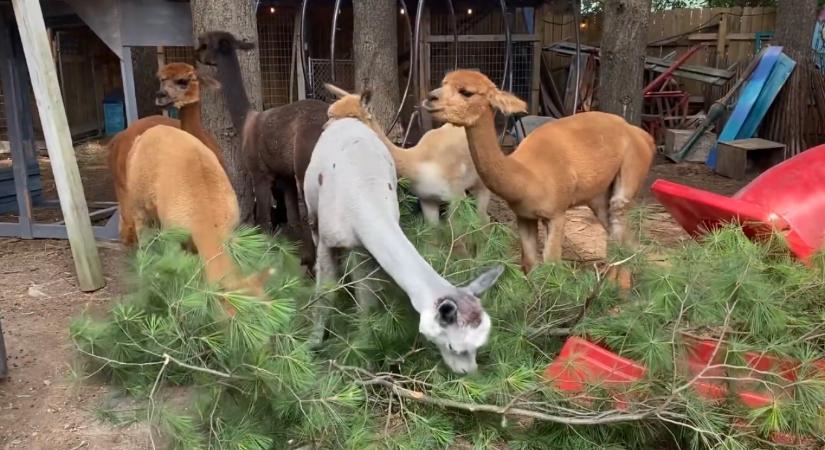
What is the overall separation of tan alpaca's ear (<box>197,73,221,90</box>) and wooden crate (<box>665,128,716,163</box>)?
7117mm

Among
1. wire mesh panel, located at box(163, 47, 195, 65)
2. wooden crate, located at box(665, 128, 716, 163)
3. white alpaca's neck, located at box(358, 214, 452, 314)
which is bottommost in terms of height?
wooden crate, located at box(665, 128, 716, 163)

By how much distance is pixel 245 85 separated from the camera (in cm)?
547

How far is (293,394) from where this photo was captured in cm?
223

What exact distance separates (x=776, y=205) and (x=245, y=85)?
3892 mm

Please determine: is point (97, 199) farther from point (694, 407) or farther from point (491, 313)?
point (694, 407)

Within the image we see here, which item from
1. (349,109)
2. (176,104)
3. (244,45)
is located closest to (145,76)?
(244,45)

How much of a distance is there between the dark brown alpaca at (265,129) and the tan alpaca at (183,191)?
961 millimetres

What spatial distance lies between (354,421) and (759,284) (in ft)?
5.19

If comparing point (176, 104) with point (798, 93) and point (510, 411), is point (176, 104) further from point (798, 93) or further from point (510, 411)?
point (798, 93)

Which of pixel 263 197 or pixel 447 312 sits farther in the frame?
pixel 263 197

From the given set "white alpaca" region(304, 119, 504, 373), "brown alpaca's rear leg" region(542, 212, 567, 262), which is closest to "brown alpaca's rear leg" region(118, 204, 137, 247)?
"white alpaca" region(304, 119, 504, 373)

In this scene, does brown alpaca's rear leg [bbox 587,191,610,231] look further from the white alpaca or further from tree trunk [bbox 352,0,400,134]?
tree trunk [bbox 352,0,400,134]

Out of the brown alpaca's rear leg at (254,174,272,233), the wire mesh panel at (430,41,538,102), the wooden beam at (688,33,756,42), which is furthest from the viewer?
the wooden beam at (688,33,756,42)

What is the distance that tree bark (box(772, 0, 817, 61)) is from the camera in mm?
9352
